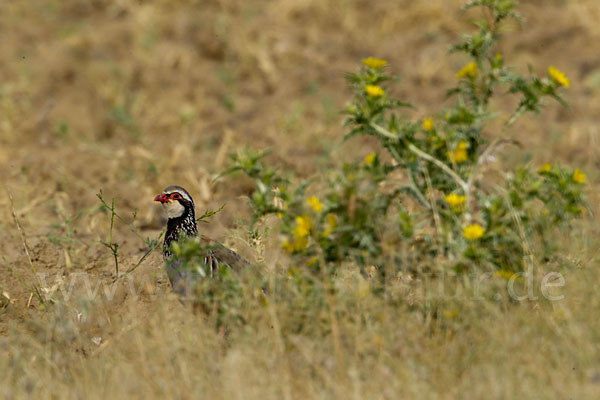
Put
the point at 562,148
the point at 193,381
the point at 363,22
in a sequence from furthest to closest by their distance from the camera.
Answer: the point at 363,22, the point at 562,148, the point at 193,381

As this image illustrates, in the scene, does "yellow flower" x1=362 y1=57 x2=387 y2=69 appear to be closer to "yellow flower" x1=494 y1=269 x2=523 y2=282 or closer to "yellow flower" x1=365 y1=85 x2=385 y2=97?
"yellow flower" x1=365 y1=85 x2=385 y2=97

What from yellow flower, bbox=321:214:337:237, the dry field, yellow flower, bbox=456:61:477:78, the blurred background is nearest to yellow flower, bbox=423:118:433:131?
yellow flower, bbox=456:61:477:78

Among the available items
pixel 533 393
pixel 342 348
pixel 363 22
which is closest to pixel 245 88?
pixel 363 22

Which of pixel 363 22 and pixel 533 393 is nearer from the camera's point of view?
pixel 533 393

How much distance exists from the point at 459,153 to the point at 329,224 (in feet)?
2.75

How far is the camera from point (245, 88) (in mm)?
9203

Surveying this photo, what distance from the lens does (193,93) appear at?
356 inches

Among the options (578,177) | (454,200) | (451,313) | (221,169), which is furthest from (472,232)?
(221,169)

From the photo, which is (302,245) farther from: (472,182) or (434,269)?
(472,182)

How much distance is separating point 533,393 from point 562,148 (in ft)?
15.5

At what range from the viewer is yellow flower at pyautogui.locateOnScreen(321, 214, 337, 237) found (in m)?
3.76

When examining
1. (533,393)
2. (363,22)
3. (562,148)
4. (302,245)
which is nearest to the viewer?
(533,393)

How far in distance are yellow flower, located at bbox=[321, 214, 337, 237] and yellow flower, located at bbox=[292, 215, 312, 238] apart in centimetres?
9

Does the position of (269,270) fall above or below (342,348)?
above
